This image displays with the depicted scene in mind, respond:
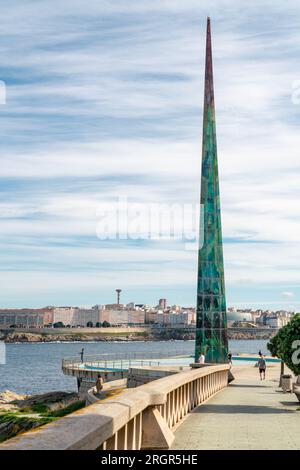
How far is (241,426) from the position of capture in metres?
16.9

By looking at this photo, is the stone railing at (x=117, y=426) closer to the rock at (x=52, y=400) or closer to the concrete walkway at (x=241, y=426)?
the concrete walkway at (x=241, y=426)

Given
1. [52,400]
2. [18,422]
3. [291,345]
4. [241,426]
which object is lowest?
[18,422]

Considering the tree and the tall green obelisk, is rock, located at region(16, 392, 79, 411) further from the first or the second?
the tree

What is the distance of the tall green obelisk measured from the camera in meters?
57.5

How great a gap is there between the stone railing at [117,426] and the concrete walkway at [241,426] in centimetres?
72

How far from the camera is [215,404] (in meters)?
24.3

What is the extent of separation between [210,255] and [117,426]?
49319mm

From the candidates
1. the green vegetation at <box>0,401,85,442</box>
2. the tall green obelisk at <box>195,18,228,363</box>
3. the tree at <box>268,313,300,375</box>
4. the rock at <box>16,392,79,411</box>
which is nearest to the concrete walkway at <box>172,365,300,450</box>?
the tree at <box>268,313,300,375</box>

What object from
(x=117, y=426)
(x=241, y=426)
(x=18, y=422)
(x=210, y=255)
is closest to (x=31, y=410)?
(x=18, y=422)

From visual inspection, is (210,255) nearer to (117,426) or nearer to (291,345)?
(291,345)
